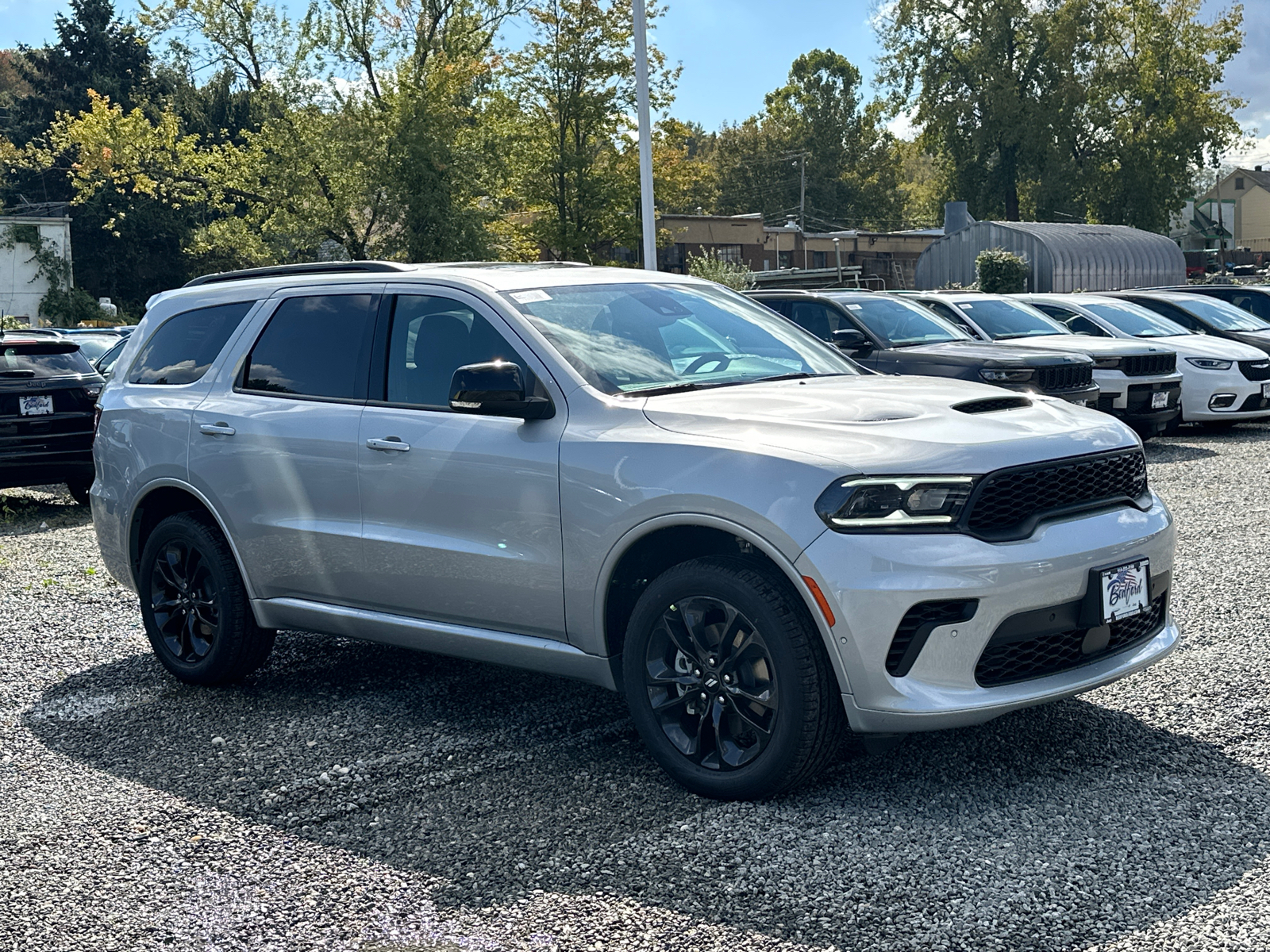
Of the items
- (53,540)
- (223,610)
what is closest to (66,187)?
(53,540)

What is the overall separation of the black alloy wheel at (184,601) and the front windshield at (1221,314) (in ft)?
51.2

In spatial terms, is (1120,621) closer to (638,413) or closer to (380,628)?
(638,413)

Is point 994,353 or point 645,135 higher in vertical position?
point 645,135

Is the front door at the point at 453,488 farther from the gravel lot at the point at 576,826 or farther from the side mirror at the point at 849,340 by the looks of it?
the side mirror at the point at 849,340

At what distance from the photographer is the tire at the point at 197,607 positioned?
6016mm

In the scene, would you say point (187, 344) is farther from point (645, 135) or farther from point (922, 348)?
point (645, 135)

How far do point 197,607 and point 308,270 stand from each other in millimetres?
1676

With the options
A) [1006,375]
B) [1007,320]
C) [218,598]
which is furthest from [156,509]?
[1007,320]

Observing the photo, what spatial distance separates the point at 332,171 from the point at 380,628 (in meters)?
28.3

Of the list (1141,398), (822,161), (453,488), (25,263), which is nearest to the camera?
(453,488)

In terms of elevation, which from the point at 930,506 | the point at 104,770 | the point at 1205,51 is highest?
the point at 1205,51

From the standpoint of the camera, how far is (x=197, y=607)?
Result: 20.4ft

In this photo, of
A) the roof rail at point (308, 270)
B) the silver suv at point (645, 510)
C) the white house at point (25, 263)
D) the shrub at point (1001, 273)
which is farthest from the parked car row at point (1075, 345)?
the white house at point (25, 263)

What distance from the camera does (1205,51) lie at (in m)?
66.1
